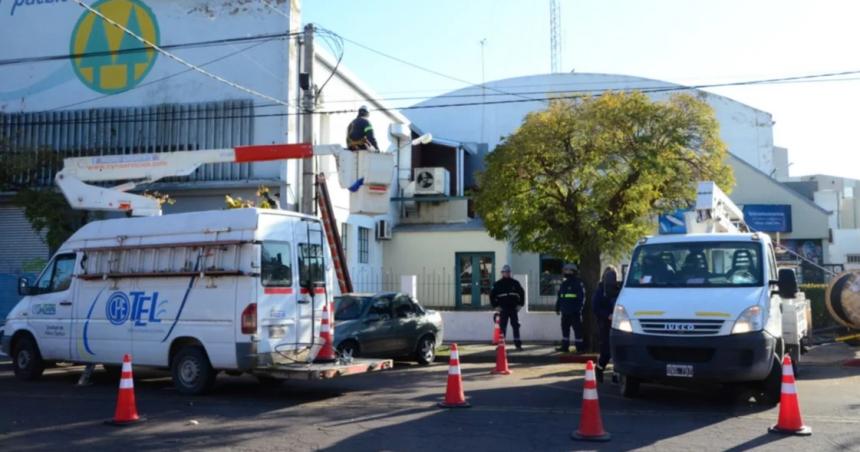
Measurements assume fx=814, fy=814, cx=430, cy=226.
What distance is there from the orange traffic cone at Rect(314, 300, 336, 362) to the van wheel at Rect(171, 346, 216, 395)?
5.08 feet

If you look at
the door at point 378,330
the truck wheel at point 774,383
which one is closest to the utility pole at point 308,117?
the door at point 378,330

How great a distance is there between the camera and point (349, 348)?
14602 millimetres

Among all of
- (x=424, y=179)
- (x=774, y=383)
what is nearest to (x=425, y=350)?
(x=774, y=383)

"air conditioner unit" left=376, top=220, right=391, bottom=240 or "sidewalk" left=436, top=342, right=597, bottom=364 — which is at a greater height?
"air conditioner unit" left=376, top=220, right=391, bottom=240

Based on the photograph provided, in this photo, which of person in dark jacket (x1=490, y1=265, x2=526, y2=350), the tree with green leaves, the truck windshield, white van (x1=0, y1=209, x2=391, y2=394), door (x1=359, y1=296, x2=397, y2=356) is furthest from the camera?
person in dark jacket (x1=490, y1=265, x2=526, y2=350)

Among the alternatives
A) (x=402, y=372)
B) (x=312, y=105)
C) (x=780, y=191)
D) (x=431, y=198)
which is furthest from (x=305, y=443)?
(x=780, y=191)

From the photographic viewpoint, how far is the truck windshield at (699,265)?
1094cm

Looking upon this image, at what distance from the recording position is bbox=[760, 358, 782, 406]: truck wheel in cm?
1041

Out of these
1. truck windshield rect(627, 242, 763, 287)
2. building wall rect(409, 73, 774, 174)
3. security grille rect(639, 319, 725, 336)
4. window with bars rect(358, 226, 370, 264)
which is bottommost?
security grille rect(639, 319, 725, 336)

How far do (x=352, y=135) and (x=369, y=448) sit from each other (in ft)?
34.4

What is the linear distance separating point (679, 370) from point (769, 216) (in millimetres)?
29731

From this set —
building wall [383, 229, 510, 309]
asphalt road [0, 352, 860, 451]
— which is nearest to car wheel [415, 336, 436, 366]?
asphalt road [0, 352, 860, 451]

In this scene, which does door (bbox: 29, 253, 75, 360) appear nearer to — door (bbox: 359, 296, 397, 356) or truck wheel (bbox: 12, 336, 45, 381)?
truck wheel (bbox: 12, 336, 45, 381)

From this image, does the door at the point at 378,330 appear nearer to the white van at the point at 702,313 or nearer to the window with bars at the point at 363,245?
the white van at the point at 702,313
